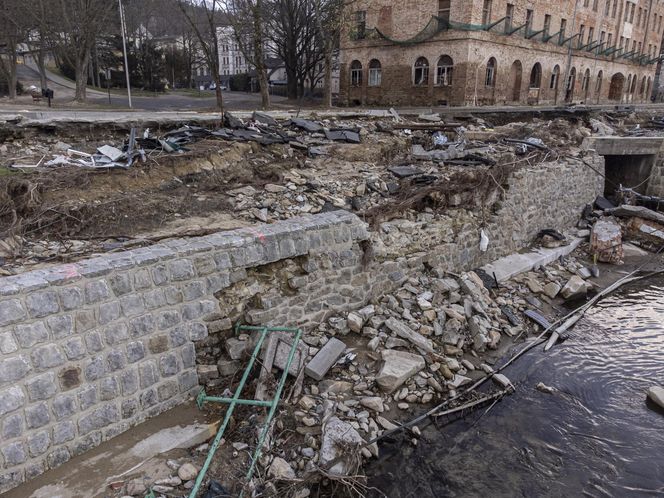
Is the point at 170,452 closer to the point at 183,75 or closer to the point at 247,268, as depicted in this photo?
the point at 247,268

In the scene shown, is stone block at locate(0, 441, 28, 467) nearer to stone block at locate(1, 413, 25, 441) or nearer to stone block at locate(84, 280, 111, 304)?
stone block at locate(1, 413, 25, 441)

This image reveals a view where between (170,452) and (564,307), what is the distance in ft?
25.4

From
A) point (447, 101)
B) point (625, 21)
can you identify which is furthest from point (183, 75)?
point (625, 21)

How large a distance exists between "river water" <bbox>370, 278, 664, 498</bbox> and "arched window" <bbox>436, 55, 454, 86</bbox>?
2282cm

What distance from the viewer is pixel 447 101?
2759cm

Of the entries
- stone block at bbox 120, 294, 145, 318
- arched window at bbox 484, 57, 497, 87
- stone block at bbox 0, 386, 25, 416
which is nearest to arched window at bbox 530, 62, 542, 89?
arched window at bbox 484, 57, 497, 87

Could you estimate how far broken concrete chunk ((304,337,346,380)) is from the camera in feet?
18.8

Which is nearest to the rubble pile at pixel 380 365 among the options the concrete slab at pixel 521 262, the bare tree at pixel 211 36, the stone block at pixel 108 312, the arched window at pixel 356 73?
the concrete slab at pixel 521 262

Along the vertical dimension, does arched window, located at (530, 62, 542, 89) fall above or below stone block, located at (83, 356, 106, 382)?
above

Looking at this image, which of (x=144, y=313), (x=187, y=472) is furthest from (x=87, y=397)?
(x=187, y=472)

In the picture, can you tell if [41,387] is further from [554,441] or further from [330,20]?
[330,20]

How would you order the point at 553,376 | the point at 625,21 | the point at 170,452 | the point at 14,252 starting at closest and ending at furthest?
the point at 170,452
the point at 14,252
the point at 553,376
the point at 625,21

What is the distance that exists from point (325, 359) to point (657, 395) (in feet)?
14.7

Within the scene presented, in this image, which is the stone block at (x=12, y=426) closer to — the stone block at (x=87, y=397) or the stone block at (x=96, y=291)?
the stone block at (x=87, y=397)
